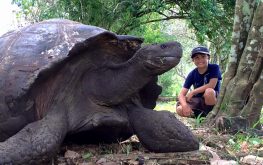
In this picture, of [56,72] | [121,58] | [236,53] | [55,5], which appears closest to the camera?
[56,72]

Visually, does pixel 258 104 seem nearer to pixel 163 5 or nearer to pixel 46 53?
pixel 46 53

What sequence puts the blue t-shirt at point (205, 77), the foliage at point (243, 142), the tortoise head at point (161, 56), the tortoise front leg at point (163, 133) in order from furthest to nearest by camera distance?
the blue t-shirt at point (205, 77) < the foliage at point (243, 142) < the tortoise front leg at point (163, 133) < the tortoise head at point (161, 56)

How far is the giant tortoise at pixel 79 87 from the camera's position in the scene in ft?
8.79

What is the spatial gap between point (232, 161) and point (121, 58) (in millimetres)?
1106

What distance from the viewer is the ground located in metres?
2.67

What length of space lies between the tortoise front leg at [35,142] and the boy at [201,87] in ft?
8.98

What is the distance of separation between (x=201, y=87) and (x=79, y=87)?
2.55 metres

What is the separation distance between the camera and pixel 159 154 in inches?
111

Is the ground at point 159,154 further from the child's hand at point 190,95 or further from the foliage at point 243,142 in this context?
the child's hand at point 190,95

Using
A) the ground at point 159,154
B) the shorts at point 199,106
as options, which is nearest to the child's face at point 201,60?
the shorts at point 199,106

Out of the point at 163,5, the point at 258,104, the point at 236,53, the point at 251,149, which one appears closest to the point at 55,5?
the point at 163,5

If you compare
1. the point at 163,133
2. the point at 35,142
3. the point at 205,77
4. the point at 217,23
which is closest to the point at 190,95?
the point at 205,77

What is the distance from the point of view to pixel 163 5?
9.63m

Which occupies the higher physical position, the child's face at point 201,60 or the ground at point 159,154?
the child's face at point 201,60
